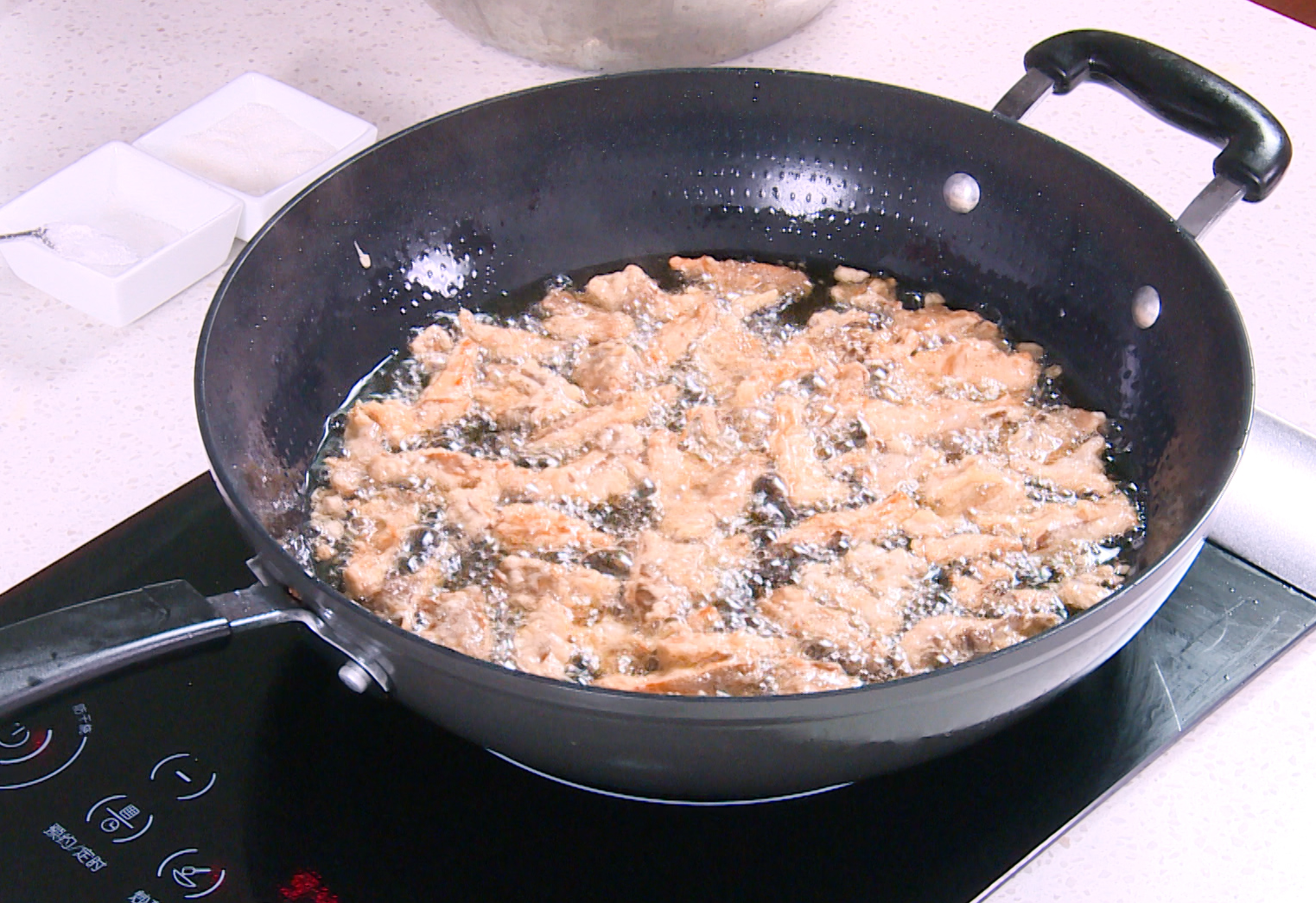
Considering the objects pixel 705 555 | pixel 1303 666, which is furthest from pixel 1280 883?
pixel 705 555

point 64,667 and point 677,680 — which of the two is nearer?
point 64,667

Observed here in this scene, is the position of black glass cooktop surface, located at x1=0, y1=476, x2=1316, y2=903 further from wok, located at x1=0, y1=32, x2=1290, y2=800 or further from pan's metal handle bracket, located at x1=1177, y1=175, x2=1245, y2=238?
pan's metal handle bracket, located at x1=1177, y1=175, x2=1245, y2=238

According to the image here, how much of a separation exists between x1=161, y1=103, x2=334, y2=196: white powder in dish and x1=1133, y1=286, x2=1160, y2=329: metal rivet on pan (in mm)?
888

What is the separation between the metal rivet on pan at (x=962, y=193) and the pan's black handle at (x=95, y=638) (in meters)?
0.88

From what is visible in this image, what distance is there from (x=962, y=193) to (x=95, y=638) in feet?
3.11

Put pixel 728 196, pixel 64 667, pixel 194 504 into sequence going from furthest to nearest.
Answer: pixel 728 196 → pixel 194 504 → pixel 64 667

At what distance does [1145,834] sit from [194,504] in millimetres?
833

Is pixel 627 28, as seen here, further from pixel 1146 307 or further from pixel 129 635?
pixel 129 635

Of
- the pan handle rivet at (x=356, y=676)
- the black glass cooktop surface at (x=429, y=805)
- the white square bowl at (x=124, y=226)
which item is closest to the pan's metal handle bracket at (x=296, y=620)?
the pan handle rivet at (x=356, y=676)

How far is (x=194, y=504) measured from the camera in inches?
45.1

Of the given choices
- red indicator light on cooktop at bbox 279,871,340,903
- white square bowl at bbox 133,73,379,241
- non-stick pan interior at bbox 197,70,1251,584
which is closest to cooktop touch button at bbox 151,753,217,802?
red indicator light on cooktop at bbox 279,871,340,903

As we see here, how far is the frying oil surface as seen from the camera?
99cm

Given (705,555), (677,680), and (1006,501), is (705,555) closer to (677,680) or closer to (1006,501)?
(677,680)

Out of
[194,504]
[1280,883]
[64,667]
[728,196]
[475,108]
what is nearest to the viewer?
[64,667]
